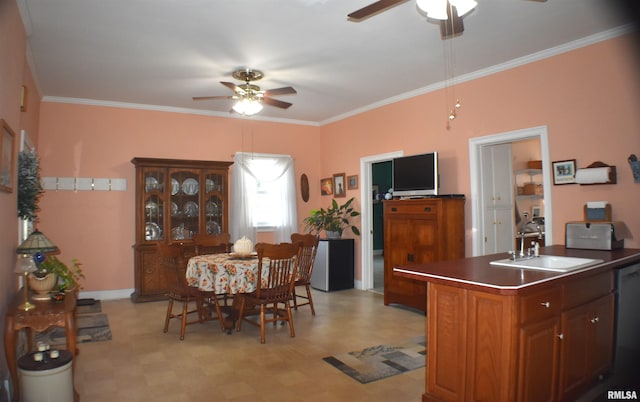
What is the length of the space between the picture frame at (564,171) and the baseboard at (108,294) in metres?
5.48

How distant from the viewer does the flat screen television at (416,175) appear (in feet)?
15.9

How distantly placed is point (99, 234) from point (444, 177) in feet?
15.3

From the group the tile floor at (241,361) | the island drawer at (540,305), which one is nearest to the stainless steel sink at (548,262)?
the island drawer at (540,305)

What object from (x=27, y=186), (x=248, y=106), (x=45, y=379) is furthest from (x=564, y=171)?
(x=27, y=186)

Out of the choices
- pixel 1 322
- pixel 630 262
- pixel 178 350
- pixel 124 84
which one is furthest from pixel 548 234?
pixel 124 84

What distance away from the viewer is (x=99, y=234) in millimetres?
5758

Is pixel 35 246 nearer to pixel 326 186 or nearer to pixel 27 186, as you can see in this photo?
pixel 27 186

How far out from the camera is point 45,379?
228 cm

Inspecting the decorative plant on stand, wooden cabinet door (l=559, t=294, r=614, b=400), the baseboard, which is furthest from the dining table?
wooden cabinet door (l=559, t=294, r=614, b=400)

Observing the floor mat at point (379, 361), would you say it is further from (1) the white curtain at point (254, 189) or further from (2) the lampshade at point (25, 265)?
(1) the white curtain at point (254, 189)

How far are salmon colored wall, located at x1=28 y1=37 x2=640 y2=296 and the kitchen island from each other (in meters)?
1.40

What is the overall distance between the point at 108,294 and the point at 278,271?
3.21 m

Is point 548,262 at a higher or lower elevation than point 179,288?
higher

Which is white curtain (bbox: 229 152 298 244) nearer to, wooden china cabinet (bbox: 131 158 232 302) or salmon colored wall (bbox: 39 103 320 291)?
wooden china cabinet (bbox: 131 158 232 302)
